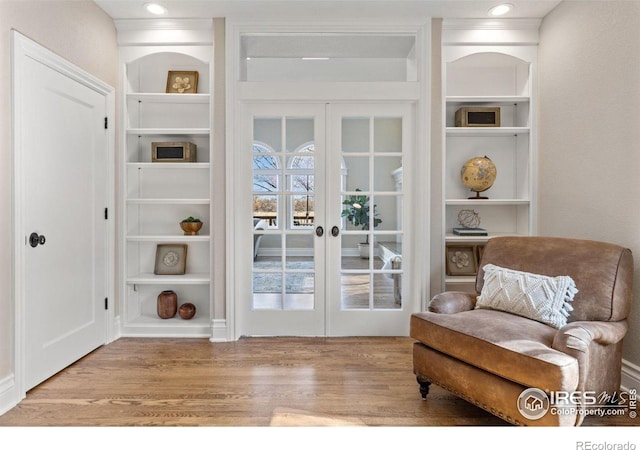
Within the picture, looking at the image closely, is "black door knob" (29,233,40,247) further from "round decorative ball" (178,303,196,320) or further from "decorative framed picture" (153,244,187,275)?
"round decorative ball" (178,303,196,320)

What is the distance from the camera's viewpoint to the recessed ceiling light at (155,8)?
116 inches

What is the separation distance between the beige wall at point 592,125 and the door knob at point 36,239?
3.58m

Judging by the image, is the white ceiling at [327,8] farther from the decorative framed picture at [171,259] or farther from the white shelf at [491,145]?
the decorative framed picture at [171,259]

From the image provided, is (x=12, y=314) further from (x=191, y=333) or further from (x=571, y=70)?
(x=571, y=70)

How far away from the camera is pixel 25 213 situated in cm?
226

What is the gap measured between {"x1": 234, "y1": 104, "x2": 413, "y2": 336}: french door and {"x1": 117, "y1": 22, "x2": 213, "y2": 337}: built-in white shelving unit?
41cm

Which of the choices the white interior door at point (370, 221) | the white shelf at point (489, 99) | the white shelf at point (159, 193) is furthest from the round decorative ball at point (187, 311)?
the white shelf at point (489, 99)

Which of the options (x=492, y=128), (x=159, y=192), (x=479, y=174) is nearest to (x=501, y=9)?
(x=492, y=128)

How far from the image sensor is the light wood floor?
2.02 meters

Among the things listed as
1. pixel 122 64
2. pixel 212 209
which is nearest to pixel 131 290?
pixel 212 209

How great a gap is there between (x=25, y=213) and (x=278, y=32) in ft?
7.41

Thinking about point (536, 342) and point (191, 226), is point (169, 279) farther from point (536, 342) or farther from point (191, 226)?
point (536, 342)

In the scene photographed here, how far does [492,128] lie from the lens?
3.20 m
